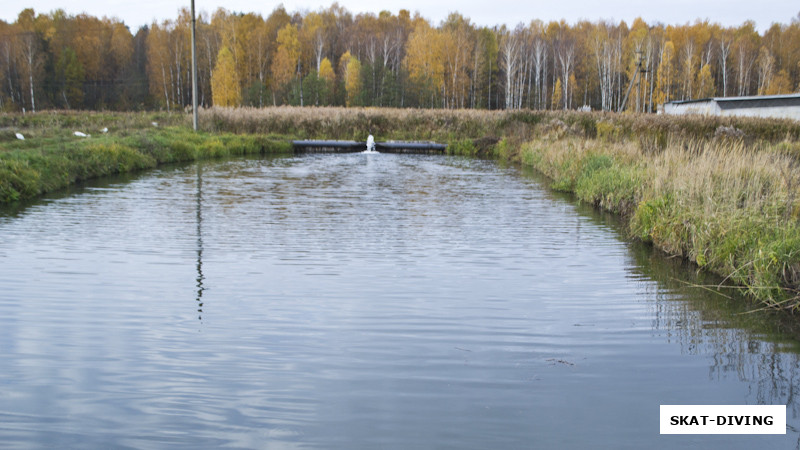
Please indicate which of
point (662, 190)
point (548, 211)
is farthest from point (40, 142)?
point (662, 190)

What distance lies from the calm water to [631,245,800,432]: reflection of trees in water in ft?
0.09

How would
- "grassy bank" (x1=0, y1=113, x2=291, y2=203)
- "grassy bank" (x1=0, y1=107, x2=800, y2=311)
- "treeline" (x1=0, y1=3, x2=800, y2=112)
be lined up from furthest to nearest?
"treeline" (x1=0, y1=3, x2=800, y2=112)
"grassy bank" (x1=0, y1=113, x2=291, y2=203)
"grassy bank" (x1=0, y1=107, x2=800, y2=311)

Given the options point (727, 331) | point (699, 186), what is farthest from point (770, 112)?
point (727, 331)

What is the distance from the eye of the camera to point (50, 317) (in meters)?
6.77

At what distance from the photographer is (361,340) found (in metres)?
6.25

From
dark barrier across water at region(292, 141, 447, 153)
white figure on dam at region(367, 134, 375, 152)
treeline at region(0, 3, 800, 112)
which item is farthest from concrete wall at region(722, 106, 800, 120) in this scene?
treeline at region(0, 3, 800, 112)

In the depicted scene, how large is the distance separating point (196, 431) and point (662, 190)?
9113mm

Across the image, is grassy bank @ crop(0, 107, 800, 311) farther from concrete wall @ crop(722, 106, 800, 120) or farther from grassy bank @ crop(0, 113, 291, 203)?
concrete wall @ crop(722, 106, 800, 120)

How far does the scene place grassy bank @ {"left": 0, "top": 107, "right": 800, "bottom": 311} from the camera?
28.6 ft

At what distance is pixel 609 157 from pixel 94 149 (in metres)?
14.5

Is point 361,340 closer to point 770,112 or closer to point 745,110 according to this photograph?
point 770,112

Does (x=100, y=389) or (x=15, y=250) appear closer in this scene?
(x=100, y=389)

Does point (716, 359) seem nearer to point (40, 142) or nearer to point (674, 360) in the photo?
point (674, 360)

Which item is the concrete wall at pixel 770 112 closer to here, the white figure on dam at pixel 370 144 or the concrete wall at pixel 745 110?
the concrete wall at pixel 745 110
